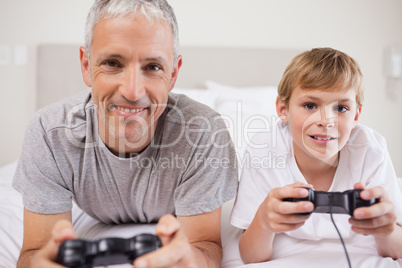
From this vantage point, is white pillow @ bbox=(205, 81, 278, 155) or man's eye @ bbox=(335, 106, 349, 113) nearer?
man's eye @ bbox=(335, 106, 349, 113)

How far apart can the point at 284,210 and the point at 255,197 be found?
0.79 feet

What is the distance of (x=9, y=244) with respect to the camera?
0.90 meters

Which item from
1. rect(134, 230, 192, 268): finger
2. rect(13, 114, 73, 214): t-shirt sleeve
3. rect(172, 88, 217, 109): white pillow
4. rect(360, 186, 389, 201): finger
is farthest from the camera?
rect(172, 88, 217, 109): white pillow

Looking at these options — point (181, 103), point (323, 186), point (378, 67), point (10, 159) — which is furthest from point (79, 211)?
point (378, 67)

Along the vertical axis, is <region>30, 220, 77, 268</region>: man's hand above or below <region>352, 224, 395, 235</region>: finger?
above

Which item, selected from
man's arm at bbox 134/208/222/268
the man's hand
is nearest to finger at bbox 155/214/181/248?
man's arm at bbox 134/208/222/268

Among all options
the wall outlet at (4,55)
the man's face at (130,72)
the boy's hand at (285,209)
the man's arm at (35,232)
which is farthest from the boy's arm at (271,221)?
the wall outlet at (4,55)

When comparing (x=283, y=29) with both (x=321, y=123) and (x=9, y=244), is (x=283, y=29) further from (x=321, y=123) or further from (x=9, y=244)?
(x=9, y=244)

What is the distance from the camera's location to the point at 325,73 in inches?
31.8

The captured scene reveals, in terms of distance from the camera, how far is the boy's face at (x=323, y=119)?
79 centimetres

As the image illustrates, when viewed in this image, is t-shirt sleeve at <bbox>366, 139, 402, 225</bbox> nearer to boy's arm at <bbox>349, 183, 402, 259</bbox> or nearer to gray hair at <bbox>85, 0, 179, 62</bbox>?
boy's arm at <bbox>349, 183, 402, 259</bbox>

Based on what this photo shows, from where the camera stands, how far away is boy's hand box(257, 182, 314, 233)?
1.96 feet

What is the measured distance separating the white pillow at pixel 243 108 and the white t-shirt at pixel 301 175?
35cm

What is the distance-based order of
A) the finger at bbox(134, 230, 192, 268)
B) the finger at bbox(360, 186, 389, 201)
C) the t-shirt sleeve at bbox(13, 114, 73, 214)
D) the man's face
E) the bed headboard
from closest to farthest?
the finger at bbox(134, 230, 192, 268), the finger at bbox(360, 186, 389, 201), the man's face, the t-shirt sleeve at bbox(13, 114, 73, 214), the bed headboard
